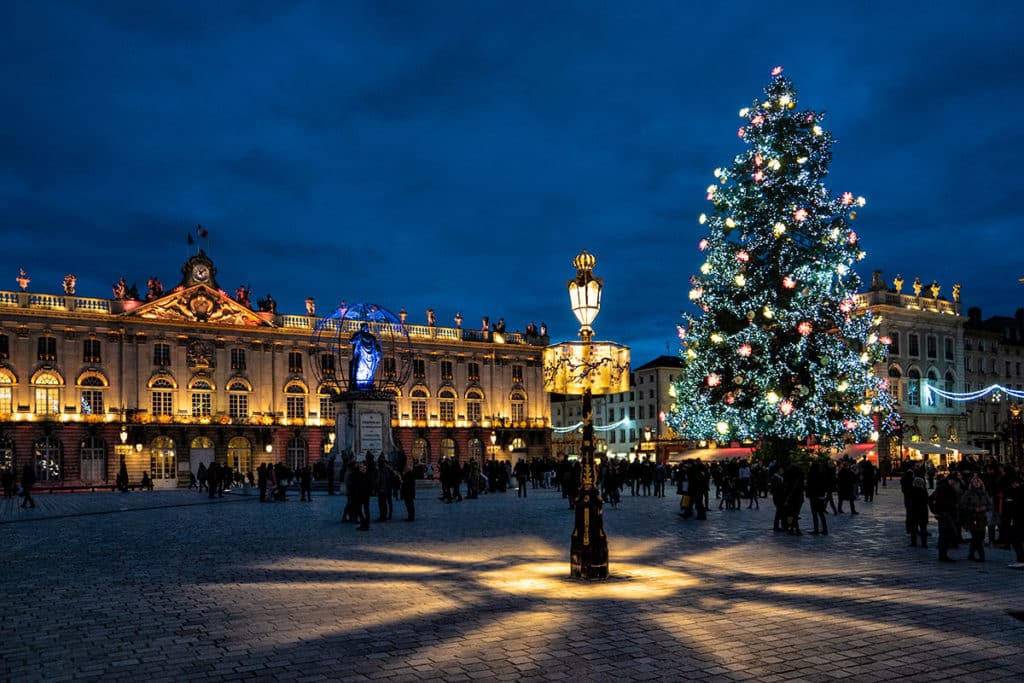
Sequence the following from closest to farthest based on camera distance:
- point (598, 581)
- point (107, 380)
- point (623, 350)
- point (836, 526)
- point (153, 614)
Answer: point (153, 614) → point (598, 581) → point (623, 350) → point (836, 526) → point (107, 380)

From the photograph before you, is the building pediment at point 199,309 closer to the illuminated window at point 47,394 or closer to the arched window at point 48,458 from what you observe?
the illuminated window at point 47,394

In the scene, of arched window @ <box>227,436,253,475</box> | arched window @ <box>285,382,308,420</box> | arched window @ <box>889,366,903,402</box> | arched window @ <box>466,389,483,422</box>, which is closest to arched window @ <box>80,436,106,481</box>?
arched window @ <box>227,436,253,475</box>

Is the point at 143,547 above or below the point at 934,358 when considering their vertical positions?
below

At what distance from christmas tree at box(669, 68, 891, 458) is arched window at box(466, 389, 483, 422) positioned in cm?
4798

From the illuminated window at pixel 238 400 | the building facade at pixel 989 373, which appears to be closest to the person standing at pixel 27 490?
the illuminated window at pixel 238 400

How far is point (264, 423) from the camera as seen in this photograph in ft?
221

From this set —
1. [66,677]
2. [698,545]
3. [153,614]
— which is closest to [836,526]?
[698,545]

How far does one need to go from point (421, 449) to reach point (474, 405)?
662cm

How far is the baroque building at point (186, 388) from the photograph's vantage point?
59.8 metres

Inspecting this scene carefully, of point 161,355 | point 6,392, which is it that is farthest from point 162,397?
point 6,392

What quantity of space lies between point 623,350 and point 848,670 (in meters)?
6.49

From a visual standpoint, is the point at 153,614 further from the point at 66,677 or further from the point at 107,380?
the point at 107,380

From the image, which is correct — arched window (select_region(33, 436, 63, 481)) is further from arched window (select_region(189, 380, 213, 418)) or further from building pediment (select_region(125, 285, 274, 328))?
building pediment (select_region(125, 285, 274, 328))

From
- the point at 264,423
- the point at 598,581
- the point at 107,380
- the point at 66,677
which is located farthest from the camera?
the point at 264,423
